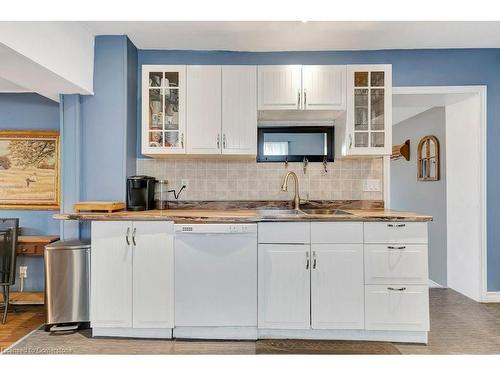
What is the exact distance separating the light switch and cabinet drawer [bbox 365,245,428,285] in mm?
877

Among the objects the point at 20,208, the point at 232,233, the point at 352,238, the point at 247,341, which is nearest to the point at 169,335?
the point at 247,341

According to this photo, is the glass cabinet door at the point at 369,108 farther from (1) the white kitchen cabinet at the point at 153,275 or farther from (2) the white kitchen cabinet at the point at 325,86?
(1) the white kitchen cabinet at the point at 153,275

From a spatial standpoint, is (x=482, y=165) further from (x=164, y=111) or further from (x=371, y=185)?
(x=164, y=111)

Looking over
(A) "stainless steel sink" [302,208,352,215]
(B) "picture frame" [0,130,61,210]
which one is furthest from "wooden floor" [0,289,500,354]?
(B) "picture frame" [0,130,61,210]

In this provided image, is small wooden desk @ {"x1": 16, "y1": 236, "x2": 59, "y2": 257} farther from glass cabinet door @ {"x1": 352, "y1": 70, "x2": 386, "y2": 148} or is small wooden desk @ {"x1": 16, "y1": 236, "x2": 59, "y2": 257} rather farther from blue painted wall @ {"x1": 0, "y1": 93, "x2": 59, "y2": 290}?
glass cabinet door @ {"x1": 352, "y1": 70, "x2": 386, "y2": 148}

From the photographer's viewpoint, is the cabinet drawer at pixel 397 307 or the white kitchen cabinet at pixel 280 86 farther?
the white kitchen cabinet at pixel 280 86

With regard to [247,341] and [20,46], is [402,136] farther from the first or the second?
[20,46]

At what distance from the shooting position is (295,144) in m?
3.08

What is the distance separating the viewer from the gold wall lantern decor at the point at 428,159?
400 centimetres

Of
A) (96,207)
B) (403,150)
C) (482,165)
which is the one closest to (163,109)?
(96,207)

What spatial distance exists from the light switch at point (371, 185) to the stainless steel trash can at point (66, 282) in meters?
2.53

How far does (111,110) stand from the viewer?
109 inches

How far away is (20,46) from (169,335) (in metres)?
2.19

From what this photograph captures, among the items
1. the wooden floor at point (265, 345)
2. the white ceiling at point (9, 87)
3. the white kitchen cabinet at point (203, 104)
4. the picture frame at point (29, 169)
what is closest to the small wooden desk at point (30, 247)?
the picture frame at point (29, 169)
